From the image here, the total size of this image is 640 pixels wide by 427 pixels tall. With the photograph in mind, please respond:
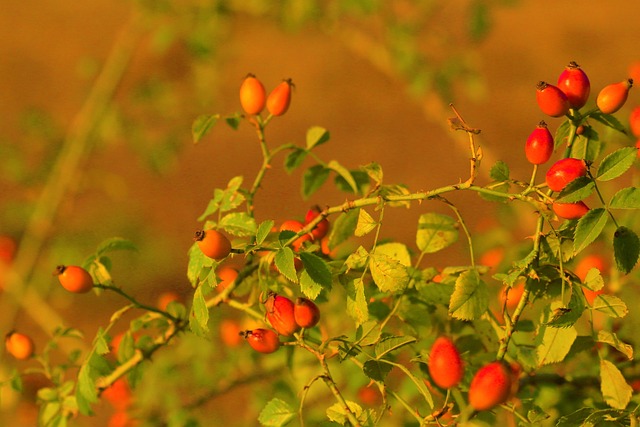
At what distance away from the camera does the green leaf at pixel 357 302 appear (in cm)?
101

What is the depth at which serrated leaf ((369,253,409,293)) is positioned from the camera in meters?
1.00

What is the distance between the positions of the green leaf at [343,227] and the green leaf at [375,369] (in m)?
0.25

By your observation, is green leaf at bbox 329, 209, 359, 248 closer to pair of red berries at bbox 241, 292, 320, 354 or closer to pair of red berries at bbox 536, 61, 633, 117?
pair of red berries at bbox 241, 292, 320, 354

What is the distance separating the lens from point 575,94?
1.05 metres

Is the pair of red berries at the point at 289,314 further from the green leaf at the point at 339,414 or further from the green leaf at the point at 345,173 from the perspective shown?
the green leaf at the point at 345,173

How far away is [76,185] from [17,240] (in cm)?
192

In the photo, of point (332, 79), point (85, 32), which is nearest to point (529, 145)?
point (332, 79)

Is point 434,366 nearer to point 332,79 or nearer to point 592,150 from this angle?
point 592,150

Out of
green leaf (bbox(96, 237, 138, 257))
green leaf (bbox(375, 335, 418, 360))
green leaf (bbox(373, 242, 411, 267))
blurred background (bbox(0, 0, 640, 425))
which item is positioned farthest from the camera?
blurred background (bbox(0, 0, 640, 425))

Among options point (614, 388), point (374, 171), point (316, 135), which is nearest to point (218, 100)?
point (316, 135)

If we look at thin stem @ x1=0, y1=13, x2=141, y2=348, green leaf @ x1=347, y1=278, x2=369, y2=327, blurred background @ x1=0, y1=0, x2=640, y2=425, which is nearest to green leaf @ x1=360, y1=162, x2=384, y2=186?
green leaf @ x1=347, y1=278, x2=369, y2=327

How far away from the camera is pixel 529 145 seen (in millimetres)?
1023

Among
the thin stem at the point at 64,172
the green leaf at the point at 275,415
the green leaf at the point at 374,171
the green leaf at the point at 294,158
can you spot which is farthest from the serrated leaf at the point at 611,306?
the thin stem at the point at 64,172

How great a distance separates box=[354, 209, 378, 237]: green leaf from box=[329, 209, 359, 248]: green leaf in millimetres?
92
